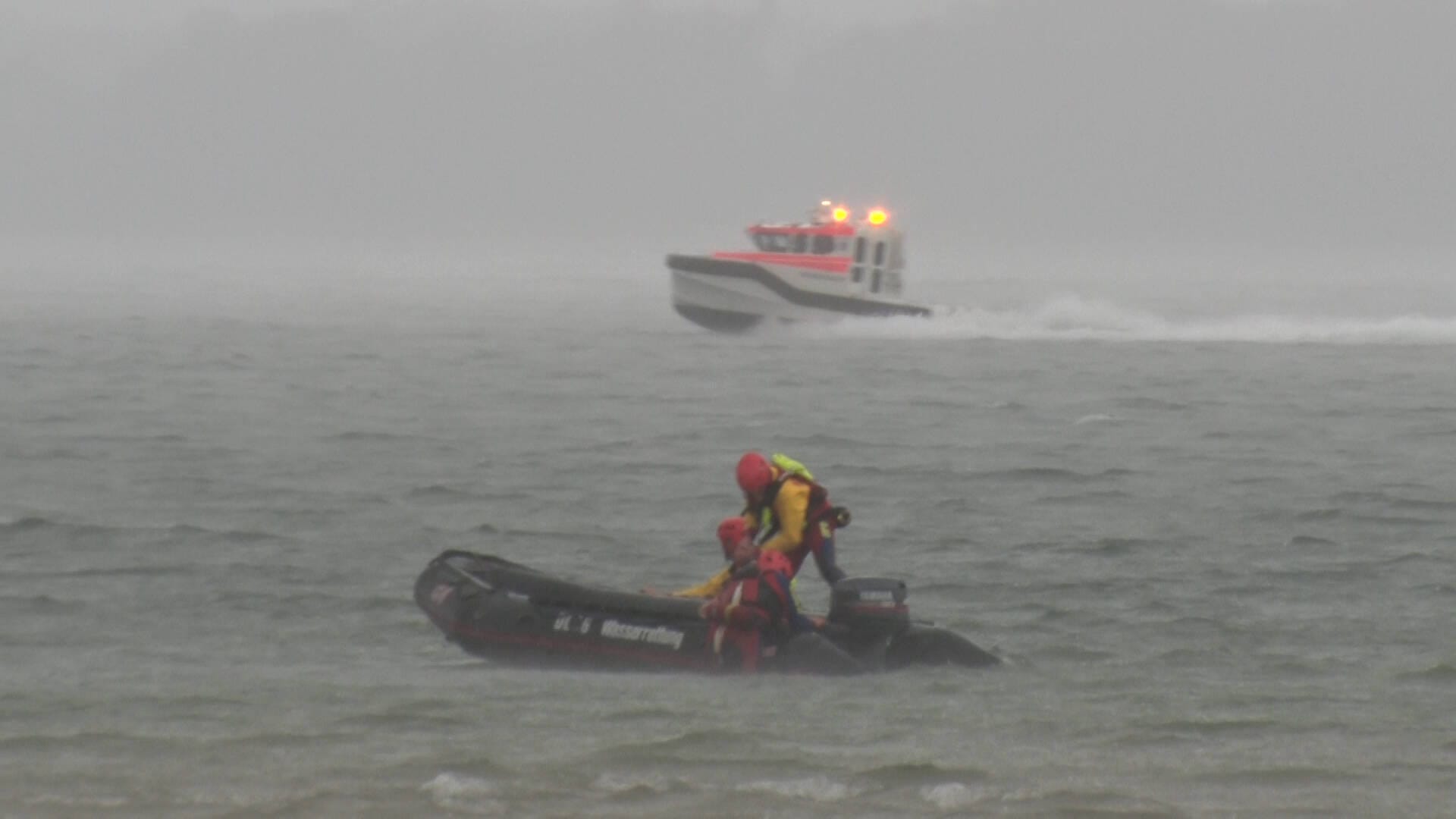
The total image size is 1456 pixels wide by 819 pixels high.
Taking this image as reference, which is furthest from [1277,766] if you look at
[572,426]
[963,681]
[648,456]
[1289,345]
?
[1289,345]

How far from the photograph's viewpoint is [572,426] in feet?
84.4

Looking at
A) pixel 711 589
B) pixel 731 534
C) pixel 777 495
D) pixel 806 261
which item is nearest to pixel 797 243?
pixel 806 261

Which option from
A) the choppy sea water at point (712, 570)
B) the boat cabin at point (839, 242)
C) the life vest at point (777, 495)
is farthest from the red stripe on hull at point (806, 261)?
the life vest at point (777, 495)

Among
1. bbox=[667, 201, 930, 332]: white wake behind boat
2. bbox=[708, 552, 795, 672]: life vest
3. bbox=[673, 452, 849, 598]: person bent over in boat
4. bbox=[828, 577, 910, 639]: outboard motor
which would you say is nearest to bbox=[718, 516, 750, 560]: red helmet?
bbox=[673, 452, 849, 598]: person bent over in boat

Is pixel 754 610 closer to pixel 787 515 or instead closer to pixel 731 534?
pixel 731 534

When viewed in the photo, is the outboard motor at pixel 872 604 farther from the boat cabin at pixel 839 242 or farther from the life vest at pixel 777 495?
the boat cabin at pixel 839 242

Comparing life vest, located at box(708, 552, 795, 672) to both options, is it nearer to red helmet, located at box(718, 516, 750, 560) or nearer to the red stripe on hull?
red helmet, located at box(718, 516, 750, 560)

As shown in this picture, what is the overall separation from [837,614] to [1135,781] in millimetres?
2353

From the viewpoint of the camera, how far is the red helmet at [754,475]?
11.1 meters

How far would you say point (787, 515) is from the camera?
1115 cm

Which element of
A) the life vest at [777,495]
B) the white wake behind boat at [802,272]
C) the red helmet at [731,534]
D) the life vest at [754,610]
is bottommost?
the life vest at [754,610]

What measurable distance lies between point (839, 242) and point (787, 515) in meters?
27.0

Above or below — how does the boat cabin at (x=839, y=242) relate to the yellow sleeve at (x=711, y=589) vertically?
above

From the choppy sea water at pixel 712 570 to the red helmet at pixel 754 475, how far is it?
44.0 inches
